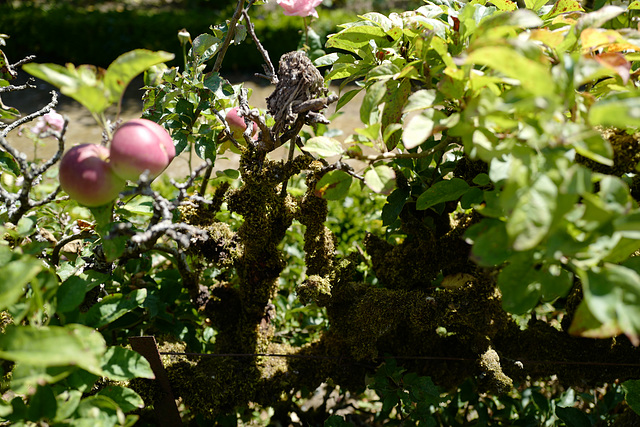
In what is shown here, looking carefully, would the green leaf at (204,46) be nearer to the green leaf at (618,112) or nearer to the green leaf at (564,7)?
the green leaf at (564,7)

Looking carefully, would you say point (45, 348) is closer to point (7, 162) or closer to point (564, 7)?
point (7, 162)

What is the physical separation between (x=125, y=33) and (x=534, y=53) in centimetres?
776

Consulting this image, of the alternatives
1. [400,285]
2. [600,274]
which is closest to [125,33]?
[400,285]

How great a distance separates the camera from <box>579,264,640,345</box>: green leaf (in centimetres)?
52

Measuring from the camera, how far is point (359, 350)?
44.3 inches

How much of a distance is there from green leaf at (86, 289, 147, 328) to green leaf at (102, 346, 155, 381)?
0.24 feet

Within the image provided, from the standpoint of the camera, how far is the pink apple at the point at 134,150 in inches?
27.8

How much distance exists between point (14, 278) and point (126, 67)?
31 cm

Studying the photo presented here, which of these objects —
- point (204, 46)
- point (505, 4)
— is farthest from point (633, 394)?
point (204, 46)

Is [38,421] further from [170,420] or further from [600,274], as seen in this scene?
[600,274]

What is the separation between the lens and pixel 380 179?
0.83m

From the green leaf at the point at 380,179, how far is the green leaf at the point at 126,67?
358 mm

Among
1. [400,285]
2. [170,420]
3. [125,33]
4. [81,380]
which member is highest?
[81,380]

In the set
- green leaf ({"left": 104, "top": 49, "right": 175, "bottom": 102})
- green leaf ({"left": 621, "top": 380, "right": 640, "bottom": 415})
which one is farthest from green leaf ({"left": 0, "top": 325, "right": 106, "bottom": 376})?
green leaf ({"left": 621, "top": 380, "right": 640, "bottom": 415})
